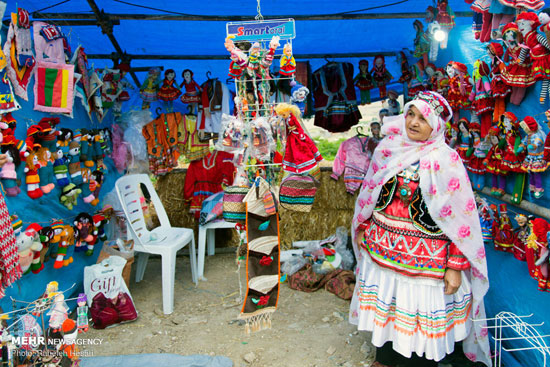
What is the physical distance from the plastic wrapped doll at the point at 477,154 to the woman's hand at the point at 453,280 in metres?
1.10

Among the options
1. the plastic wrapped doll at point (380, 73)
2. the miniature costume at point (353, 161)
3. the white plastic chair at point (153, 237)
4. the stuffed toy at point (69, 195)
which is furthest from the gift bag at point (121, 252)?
the plastic wrapped doll at point (380, 73)

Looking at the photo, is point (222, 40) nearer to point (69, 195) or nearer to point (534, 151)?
point (69, 195)

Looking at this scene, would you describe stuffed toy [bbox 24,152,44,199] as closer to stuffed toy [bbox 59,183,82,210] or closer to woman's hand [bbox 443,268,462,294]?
stuffed toy [bbox 59,183,82,210]

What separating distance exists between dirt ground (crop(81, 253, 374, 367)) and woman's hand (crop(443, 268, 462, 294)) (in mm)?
959

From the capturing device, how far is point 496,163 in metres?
2.84

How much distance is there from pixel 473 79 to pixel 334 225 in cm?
269

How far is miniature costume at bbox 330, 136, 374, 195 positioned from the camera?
5.00m

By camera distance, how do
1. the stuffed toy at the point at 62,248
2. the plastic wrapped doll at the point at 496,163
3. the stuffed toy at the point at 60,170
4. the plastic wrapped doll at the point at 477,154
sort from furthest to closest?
the stuffed toy at the point at 60,170, the stuffed toy at the point at 62,248, the plastic wrapped doll at the point at 477,154, the plastic wrapped doll at the point at 496,163

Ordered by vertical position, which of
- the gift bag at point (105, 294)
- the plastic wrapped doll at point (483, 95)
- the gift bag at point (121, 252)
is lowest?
the gift bag at point (105, 294)

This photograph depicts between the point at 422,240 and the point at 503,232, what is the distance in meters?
0.72

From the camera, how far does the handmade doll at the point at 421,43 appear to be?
4070mm

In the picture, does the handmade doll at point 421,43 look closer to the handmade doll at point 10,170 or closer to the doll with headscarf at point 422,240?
the doll with headscarf at point 422,240

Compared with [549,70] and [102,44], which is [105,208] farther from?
[549,70]

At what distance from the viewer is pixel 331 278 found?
13.9 ft
